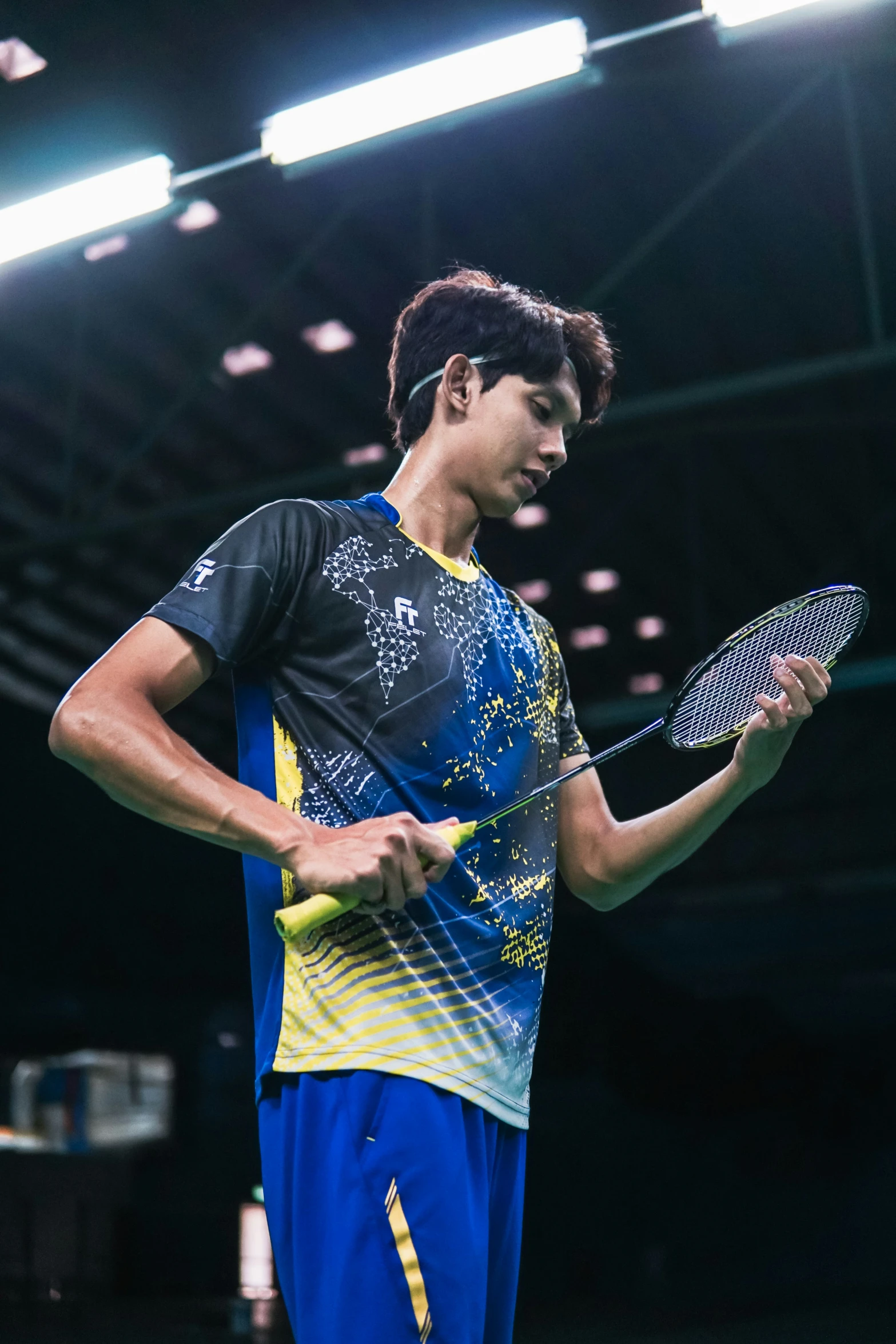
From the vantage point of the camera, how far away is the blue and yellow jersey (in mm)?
A: 1394

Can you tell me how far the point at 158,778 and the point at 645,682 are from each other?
471 inches

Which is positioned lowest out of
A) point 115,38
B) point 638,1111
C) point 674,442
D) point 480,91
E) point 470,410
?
point 638,1111

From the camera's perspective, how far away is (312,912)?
1339 millimetres

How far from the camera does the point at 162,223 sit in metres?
6.39

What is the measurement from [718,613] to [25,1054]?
627 centimetres

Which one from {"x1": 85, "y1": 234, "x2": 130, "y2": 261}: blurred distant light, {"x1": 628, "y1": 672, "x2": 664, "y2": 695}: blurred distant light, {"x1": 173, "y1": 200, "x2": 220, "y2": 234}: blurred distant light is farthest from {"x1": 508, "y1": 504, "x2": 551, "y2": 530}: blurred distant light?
{"x1": 85, "y1": 234, "x2": 130, "y2": 261}: blurred distant light

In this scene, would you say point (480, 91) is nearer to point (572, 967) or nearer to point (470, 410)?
point (470, 410)

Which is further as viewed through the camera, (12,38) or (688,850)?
(12,38)

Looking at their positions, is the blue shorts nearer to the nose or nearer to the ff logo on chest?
the ff logo on chest

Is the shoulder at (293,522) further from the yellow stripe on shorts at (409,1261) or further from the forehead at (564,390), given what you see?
the yellow stripe on shorts at (409,1261)

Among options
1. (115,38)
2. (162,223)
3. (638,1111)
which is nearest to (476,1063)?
(115,38)

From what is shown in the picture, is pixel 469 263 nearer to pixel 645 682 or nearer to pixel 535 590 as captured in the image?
pixel 535 590

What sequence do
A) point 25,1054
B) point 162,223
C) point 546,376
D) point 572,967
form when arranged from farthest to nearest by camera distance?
point 572,967 < point 25,1054 < point 162,223 < point 546,376

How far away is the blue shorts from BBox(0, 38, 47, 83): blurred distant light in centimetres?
412
